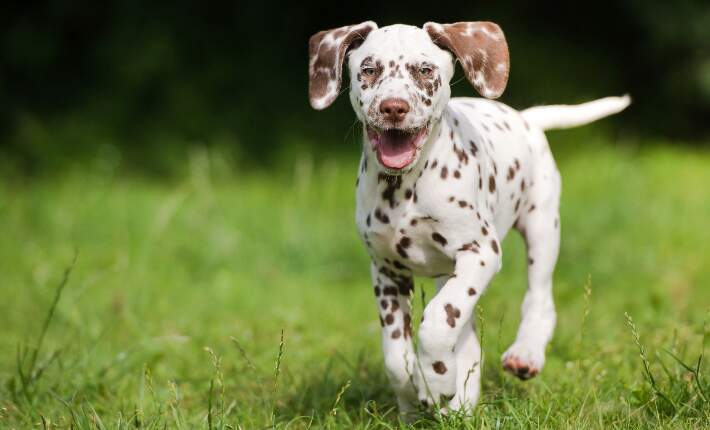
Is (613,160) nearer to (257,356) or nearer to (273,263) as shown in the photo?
(273,263)

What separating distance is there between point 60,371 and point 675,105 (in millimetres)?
9169

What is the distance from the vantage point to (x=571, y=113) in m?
4.75

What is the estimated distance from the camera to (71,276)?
7.31m

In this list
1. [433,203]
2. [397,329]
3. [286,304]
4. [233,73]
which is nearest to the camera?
[433,203]

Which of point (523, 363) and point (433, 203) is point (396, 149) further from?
point (523, 363)

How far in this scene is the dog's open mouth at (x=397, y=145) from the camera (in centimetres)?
344

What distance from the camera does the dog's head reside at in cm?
340

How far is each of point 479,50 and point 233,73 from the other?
27.5ft

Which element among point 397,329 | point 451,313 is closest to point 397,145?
point 451,313

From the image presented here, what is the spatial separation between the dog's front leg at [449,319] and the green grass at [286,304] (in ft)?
0.43

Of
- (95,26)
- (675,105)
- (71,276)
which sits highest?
(95,26)

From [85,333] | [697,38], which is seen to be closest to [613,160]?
[697,38]

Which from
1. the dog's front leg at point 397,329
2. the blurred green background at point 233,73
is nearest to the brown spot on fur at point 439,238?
the dog's front leg at point 397,329

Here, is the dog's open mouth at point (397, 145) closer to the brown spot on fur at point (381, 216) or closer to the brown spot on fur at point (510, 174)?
the brown spot on fur at point (381, 216)
